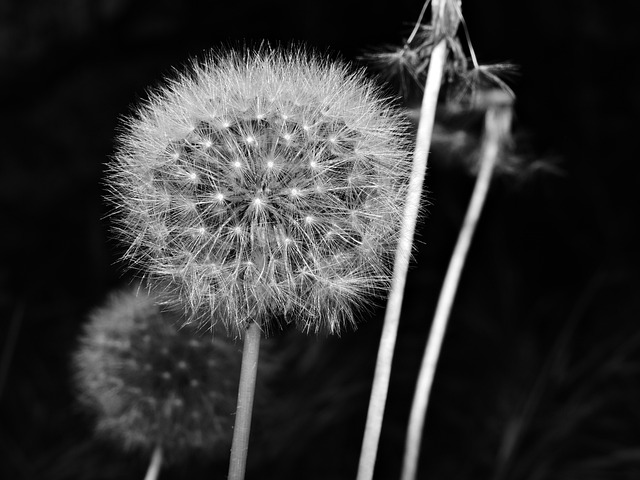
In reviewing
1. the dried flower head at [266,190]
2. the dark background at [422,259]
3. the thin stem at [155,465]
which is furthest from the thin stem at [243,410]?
the dark background at [422,259]

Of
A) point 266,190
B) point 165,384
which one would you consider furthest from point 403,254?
point 165,384

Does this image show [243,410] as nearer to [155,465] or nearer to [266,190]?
[266,190]

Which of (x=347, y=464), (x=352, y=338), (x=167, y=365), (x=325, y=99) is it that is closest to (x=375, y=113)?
(x=325, y=99)

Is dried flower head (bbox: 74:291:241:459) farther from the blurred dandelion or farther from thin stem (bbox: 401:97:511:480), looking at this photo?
thin stem (bbox: 401:97:511:480)

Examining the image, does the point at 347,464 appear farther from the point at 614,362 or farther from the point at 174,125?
the point at 174,125

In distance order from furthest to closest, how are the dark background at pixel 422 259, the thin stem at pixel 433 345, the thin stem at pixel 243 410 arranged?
the dark background at pixel 422 259
the thin stem at pixel 433 345
the thin stem at pixel 243 410

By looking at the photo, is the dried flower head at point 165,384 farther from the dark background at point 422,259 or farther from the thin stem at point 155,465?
the dark background at point 422,259
